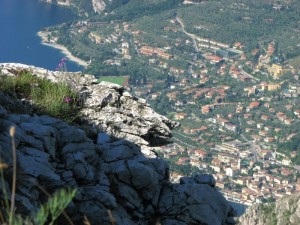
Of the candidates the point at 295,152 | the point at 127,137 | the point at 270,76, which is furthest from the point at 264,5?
the point at 127,137

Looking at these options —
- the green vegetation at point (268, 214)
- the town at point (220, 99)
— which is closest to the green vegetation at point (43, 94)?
the green vegetation at point (268, 214)

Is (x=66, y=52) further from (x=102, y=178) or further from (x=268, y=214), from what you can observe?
(x=102, y=178)

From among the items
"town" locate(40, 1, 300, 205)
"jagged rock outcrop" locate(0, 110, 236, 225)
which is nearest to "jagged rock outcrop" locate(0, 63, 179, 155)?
"jagged rock outcrop" locate(0, 110, 236, 225)

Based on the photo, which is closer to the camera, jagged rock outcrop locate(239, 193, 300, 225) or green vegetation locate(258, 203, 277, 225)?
jagged rock outcrop locate(239, 193, 300, 225)

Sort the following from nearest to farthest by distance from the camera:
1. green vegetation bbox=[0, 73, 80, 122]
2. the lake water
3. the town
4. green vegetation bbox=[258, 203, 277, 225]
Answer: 1. green vegetation bbox=[0, 73, 80, 122]
2. green vegetation bbox=[258, 203, 277, 225]
3. the town
4. the lake water

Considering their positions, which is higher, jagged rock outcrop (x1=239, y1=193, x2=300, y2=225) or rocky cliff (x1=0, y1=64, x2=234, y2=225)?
rocky cliff (x1=0, y1=64, x2=234, y2=225)

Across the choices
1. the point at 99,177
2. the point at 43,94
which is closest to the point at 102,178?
the point at 99,177

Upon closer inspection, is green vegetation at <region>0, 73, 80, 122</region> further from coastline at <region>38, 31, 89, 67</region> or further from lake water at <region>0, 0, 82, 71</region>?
coastline at <region>38, 31, 89, 67</region>
